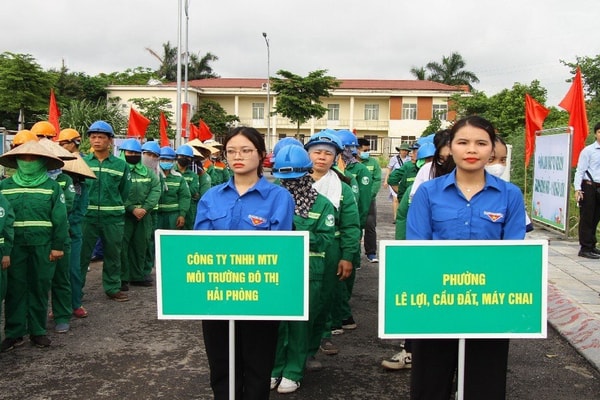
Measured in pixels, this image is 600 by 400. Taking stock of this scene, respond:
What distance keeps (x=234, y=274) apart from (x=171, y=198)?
5767 millimetres

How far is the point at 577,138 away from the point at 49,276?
8848 millimetres

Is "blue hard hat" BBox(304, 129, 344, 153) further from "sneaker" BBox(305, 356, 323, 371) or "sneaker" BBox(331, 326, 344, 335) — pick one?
"sneaker" BBox(331, 326, 344, 335)

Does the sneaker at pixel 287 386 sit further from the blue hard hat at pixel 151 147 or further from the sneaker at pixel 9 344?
the blue hard hat at pixel 151 147

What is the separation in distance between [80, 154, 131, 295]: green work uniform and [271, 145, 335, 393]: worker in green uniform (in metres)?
3.19

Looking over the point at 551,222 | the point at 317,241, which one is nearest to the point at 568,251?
the point at 551,222

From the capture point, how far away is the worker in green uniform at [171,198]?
28.2 feet

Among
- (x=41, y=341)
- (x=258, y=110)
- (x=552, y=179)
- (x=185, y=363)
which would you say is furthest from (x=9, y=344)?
(x=258, y=110)

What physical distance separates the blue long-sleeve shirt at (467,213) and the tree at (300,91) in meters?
34.6

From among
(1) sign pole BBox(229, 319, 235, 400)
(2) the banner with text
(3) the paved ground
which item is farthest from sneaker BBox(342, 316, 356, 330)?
(2) the banner with text

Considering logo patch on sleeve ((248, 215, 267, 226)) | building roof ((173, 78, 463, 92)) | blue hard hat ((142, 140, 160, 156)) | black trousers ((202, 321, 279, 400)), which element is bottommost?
black trousers ((202, 321, 279, 400))

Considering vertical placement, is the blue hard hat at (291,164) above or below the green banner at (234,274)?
above

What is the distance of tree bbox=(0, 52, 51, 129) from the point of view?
1284 inches

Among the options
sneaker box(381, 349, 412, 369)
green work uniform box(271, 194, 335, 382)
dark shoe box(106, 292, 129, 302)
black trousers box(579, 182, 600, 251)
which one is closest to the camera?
green work uniform box(271, 194, 335, 382)

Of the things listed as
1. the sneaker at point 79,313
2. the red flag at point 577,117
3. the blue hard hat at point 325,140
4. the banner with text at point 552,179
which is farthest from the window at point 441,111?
the blue hard hat at point 325,140
